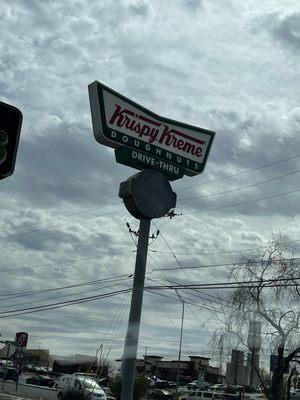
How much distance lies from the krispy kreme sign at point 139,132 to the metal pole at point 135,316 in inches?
42.4

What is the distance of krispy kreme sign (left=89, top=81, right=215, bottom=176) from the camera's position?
7758mm

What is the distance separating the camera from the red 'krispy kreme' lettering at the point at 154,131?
25.7 ft

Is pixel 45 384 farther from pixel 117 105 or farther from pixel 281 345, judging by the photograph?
pixel 117 105

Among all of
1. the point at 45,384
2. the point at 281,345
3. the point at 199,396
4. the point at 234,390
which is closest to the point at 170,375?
the point at 234,390

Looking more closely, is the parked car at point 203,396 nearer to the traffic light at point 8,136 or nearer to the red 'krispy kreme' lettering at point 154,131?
the red 'krispy kreme' lettering at point 154,131

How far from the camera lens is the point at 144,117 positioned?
7977mm

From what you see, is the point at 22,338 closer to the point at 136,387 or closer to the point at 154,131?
the point at 136,387

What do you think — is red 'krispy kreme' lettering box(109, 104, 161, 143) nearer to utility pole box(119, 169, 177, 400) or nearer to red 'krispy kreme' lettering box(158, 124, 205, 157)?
red 'krispy kreme' lettering box(158, 124, 205, 157)

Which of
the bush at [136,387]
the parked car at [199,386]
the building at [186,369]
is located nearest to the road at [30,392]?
the bush at [136,387]

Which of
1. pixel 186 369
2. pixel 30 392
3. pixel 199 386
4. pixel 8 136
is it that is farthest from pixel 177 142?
pixel 186 369

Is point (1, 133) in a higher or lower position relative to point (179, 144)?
lower

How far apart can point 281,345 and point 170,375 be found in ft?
266

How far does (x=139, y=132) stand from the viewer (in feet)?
26.0

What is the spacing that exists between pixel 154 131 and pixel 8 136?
4.03 m
